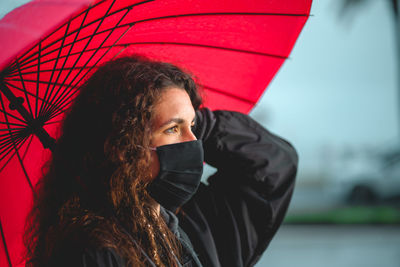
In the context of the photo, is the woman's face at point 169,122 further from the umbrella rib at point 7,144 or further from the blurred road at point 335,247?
the blurred road at point 335,247

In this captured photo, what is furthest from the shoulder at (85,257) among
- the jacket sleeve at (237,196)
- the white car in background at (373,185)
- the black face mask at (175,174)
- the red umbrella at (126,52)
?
the white car in background at (373,185)

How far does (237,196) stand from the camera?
82.2 inches

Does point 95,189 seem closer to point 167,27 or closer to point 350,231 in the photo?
point 167,27

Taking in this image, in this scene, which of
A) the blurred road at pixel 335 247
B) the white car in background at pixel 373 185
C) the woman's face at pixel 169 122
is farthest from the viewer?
the white car in background at pixel 373 185

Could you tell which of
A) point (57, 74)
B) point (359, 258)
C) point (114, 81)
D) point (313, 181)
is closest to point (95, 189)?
point (114, 81)

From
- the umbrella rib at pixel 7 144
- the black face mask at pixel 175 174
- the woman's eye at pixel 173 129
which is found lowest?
the black face mask at pixel 175 174

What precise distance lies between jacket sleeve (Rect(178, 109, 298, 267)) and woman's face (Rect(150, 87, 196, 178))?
0.66 ft

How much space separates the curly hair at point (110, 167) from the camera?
1780 mm

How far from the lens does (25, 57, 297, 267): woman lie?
5.84ft

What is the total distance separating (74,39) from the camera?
1.92 m

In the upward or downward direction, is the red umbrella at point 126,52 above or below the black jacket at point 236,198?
above

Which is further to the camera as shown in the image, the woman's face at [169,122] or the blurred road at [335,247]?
the blurred road at [335,247]

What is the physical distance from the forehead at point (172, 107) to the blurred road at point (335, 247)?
623 cm

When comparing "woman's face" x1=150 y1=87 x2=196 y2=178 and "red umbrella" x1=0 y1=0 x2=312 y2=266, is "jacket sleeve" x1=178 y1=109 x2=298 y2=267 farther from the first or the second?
"red umbrella" x1=0 y1=0 x2=312 y2=266
